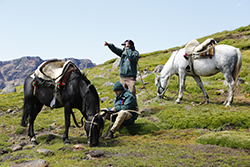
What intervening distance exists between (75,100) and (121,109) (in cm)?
169

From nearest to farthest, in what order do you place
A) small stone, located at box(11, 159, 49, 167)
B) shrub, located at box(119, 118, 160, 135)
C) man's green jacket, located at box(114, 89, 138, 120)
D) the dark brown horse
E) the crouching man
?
1. small stone, located at box(11, 159, 49, 167)
2. the dark brown horse
3. the crouching man
4. man's green jacket, located at box(114, 89, 138, 120)
5. shrub, located at box(119, 118, 160, 135)

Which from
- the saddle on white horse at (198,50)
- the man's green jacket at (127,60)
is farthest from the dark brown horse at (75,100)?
the saddle on white horse at (198,50)

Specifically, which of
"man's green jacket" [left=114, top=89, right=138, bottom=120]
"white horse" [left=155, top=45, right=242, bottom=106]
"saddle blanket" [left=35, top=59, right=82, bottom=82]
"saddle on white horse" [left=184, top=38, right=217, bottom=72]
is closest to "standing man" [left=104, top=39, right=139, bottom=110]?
"man's green jacket" [left=114, top=89, right=138, bottom=120]

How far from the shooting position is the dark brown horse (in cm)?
620

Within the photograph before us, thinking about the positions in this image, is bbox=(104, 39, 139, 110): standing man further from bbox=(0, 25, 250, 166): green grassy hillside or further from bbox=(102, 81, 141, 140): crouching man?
bbox=(0, 25, 250, 166): green grassy hillside

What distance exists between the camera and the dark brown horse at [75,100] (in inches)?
244

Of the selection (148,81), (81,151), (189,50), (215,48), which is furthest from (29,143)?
(148,81)

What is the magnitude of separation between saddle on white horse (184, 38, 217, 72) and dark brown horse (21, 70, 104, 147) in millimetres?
6066

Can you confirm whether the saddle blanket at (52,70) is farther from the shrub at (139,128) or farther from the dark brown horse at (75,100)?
the shrub at (139,128)

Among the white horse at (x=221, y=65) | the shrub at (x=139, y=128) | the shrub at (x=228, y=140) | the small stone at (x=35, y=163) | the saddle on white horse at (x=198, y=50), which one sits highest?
the saddle on white horse at (x=198, y=50)

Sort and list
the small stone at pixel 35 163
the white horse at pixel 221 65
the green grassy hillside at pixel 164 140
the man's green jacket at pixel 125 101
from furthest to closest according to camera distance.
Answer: the white horse at pixel 221 65
the man's green jacket at pixel 125 101
the green grassy hillside at pixel 164 140
the small stone at pixel 35 163

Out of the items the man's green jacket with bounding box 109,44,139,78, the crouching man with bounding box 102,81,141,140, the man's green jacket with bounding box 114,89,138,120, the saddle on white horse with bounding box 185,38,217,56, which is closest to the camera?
the crouching man with bounding box 102,81,141,140

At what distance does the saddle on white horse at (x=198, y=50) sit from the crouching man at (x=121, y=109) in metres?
4.86

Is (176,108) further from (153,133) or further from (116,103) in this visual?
(116,103)
